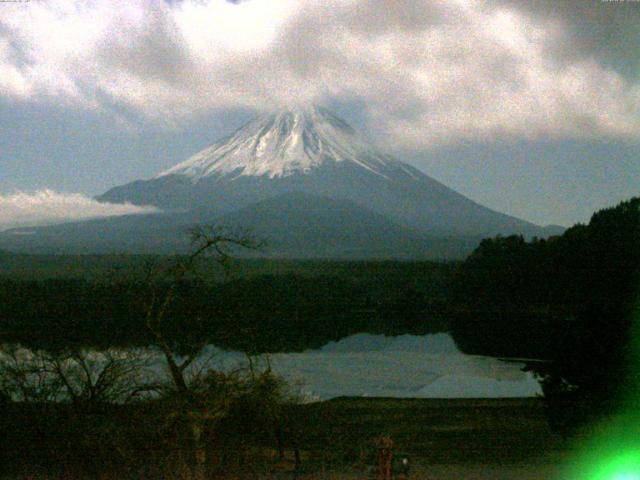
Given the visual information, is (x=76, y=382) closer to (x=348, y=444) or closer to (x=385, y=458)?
(x=385, y=458)

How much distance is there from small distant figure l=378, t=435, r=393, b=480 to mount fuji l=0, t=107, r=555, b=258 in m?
38.8

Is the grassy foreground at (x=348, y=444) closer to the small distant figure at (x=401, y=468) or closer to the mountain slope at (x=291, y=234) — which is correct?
the small distant figure at (x=401, y=468)

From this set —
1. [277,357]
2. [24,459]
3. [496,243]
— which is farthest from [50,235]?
[24,459]

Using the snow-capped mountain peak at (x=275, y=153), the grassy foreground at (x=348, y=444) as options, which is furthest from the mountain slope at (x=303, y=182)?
the grassy foreground at (x=348, y=444)

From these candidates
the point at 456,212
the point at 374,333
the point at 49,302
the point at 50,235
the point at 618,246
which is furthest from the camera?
the point at 456,212

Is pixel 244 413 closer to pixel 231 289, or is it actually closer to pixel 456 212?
pixel 231 289

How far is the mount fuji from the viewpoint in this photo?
168ft

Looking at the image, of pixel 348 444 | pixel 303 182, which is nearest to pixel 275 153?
pixel 303 182

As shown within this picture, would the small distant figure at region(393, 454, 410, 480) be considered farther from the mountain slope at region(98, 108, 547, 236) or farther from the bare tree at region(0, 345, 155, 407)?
the mountain slope at region(98, 108, 547, 236)

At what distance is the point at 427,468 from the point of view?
5141 millimetres

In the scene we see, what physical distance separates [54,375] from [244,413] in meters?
1.40

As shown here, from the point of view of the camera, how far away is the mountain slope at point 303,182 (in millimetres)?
78106

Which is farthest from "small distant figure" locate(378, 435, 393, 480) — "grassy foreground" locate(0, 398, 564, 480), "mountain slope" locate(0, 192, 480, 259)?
"mountain slope" locate(0, 192, 480, 259)

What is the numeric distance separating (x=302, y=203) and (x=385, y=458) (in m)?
65.7
